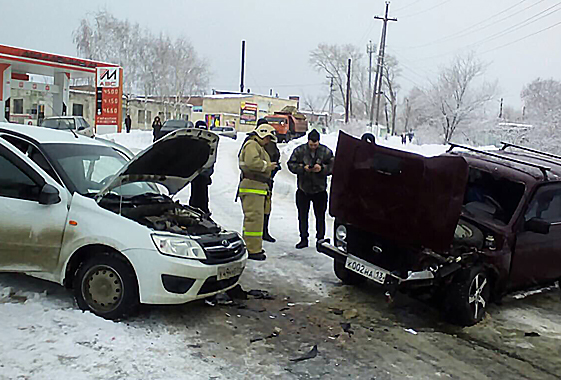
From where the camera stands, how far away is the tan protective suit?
25.5 ft

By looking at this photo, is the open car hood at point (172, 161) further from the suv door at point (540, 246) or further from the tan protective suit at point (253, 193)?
the suv door at point (540, 246)

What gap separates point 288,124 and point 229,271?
132ft

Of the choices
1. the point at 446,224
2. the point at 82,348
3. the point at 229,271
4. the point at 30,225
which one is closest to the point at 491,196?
the point at 446,224

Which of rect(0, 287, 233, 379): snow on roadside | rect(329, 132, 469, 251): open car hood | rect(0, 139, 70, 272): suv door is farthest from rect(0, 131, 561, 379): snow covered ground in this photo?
rect(329, 132, 469, 251): open car hood

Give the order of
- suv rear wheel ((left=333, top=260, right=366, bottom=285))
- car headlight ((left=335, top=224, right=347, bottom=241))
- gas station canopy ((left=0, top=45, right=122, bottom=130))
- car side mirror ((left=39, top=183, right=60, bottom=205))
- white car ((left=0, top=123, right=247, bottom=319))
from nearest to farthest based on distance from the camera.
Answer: white car ((left=0, top=123, right=247, bottom=319)) → car side mirror ((left=39, top=183, right=60, bottom=205)) → car headlight ((left=335, top=224, right=347, bottom=241)) → suv rear wheel ((left=333, top=260, right=366, bottom=285)) → gas station canopy ((left=0, top=45, right=122, bottom=130))

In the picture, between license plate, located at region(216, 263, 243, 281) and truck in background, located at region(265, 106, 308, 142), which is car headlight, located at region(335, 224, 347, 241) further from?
truck in background, located at region(265, 106, 308, 142)

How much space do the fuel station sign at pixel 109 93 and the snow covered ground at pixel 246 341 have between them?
1965 centimetres

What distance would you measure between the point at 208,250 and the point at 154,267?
0.54 m

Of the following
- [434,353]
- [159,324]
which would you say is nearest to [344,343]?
[434,353]

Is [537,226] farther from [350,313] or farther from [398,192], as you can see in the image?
[350,313]

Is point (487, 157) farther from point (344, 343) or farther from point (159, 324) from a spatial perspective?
point (159, 324)

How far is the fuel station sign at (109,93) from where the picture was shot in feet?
79.5

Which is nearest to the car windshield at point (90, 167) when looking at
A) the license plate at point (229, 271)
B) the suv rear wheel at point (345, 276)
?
the license plate at point (229, 271)

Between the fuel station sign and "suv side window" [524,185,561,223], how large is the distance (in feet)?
68.9
